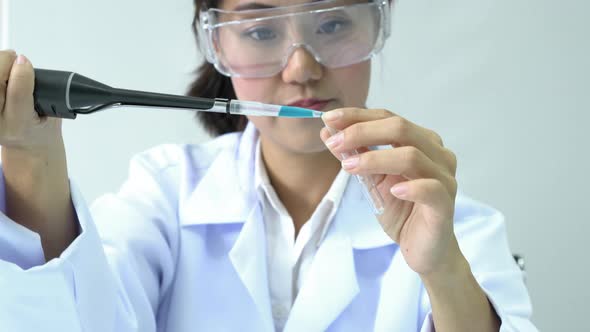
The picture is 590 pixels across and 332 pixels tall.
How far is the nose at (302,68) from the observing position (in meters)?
1.06

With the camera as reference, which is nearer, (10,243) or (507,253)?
(10,243)

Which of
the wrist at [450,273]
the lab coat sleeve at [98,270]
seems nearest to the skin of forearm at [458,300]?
the wrist at [450,273]

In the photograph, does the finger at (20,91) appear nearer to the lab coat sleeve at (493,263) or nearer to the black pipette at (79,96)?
the black pipette at (79,96)

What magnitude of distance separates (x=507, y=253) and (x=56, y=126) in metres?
0.72

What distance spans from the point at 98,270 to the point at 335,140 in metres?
0.37

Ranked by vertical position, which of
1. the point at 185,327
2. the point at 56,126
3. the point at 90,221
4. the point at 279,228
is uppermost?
the point at 56,126

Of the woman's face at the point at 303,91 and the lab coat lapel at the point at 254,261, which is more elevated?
the woman's face at the point at 303,91

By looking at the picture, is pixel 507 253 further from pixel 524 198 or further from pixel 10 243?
pixel 10 243

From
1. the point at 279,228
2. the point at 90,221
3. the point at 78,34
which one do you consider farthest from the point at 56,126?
the point at 78,34

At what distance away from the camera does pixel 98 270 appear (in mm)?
931

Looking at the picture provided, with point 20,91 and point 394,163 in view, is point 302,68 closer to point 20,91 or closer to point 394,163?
point 394,163

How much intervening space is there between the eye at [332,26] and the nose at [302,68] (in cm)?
5

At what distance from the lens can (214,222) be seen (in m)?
1.19

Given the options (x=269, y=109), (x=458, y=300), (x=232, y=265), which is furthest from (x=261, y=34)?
(x=458, y=300)
